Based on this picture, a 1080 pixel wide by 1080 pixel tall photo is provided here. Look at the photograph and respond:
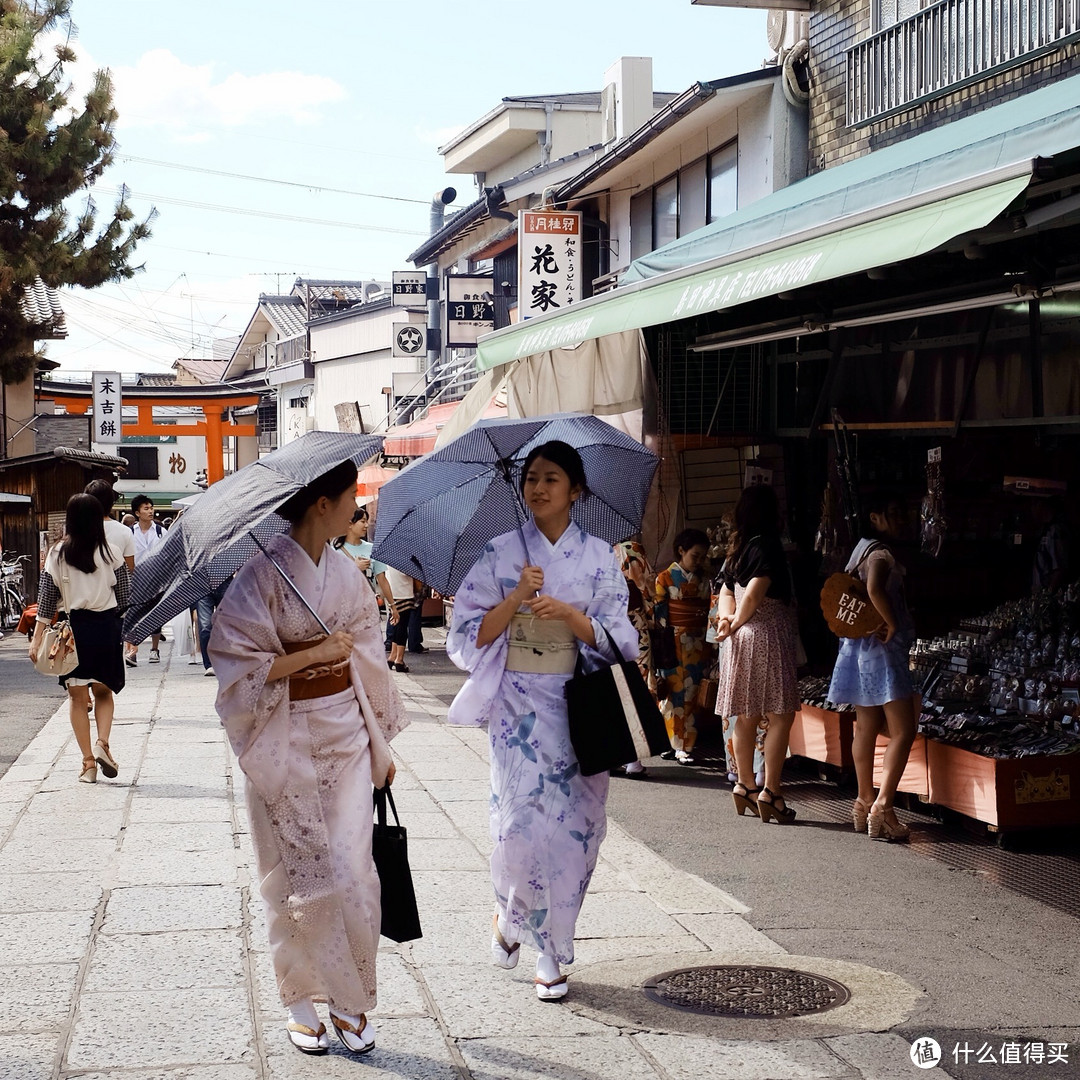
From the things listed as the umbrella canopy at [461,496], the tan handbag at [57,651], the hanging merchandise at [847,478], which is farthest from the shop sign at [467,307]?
the umbrella canopy at [461,496]

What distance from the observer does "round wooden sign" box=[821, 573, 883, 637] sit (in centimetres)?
754

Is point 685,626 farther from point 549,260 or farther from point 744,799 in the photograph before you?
point 549,260

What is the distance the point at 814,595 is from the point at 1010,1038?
6.70m

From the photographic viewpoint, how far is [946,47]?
37.1 feet

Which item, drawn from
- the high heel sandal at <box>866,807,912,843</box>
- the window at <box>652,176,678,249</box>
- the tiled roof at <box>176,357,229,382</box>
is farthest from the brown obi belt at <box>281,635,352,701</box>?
the tiled roof at <box>176,357,229,382</box>

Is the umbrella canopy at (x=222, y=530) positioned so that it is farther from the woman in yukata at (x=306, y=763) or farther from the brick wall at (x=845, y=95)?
the brick wall at (x=845, y=95)

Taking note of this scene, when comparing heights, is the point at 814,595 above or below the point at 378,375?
below

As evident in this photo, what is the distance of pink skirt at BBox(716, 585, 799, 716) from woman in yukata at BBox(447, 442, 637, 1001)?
2.98 m

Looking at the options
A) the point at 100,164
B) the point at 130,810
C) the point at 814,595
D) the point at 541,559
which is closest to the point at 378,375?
the point at 100,164

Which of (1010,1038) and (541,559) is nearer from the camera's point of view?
(1010,1038)

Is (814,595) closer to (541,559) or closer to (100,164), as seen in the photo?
(541,559)

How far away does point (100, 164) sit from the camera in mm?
19781

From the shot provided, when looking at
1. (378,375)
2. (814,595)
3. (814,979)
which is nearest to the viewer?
(814,979)

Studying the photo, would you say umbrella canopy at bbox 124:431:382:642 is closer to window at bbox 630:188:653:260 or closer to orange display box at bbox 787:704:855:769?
orange display box at bbox 787:704:855:769
